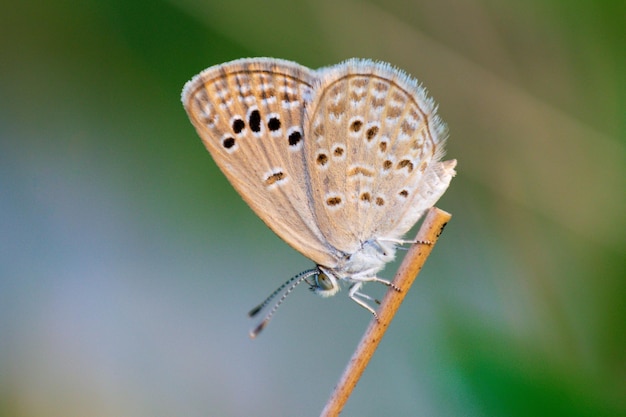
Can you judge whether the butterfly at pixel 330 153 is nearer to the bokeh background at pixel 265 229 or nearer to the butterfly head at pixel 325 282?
the butterfly head at pixel 325 282

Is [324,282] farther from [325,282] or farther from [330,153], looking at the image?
[330,153]

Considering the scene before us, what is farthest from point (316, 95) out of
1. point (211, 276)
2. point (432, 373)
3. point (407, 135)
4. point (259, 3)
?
point (211, 276)

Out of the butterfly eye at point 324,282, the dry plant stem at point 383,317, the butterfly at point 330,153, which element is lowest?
the dry plant stem at point 383,317

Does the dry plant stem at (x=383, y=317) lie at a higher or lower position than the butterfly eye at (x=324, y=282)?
lower

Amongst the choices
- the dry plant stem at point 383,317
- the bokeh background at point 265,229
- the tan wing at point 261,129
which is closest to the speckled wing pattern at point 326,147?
the tan wing at point 261,129

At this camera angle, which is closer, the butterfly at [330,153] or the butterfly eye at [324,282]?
the butterfly at [330,153]

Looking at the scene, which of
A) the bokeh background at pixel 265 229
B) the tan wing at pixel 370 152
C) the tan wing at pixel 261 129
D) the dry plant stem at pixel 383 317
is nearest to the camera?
the dry plant stem at pixel 383 317

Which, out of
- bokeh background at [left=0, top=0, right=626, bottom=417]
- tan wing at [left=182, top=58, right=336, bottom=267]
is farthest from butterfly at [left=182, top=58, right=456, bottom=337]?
bokeh background at [left=0, top=0, right=626, bottom=417]

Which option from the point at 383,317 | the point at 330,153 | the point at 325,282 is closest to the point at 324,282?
the point at 325,282
